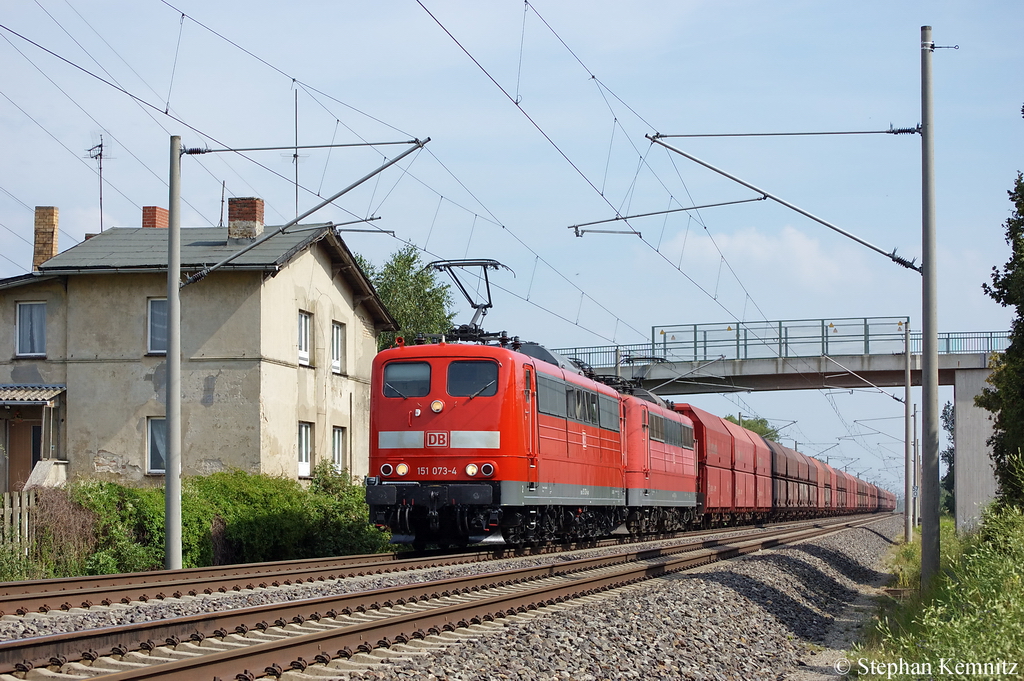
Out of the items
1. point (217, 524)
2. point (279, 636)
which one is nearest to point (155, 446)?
point (217, 524)

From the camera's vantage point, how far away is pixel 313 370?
28.7 metres

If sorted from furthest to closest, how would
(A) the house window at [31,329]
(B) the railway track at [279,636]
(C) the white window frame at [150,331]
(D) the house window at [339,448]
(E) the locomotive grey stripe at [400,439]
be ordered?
(D) the house window at [339,448]
(A) the house window at [31,329]
(C) the white window frame at [150,331]
(E) the locomotive grey stripe at [400,439]
(B) the railway track at [279,636]

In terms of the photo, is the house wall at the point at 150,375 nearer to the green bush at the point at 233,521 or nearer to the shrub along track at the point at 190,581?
the green bush at the point at 233,521

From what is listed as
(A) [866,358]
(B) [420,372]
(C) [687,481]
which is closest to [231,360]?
(B) [420,372]

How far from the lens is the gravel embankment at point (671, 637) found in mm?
9008

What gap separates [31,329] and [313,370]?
680 cm

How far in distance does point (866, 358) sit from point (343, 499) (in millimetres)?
23441

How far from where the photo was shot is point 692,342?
41.9 metres

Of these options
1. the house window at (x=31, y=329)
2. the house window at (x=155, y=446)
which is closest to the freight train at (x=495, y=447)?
the house window at (x=155, y=446)

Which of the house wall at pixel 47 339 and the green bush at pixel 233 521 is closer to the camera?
the green bush at pixel 233 521

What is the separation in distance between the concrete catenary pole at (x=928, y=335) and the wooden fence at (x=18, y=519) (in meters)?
12.4

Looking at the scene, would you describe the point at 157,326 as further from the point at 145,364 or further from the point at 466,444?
the point at 466,444

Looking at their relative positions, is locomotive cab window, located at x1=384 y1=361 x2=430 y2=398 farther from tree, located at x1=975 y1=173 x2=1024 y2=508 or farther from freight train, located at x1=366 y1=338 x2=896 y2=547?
tree, located at x1=975 y1=173 x2=1024 y2=508

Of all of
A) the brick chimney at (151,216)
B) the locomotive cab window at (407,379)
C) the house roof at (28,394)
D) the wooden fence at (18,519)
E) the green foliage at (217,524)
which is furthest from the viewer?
the brick chimney at (151,216)
